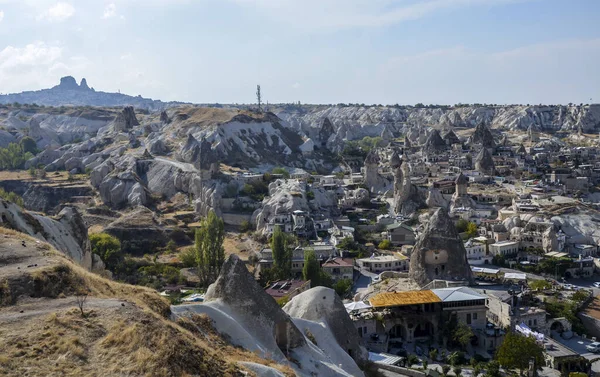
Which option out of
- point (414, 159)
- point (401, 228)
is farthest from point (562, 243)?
point (414, 159)

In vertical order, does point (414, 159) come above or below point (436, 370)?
above

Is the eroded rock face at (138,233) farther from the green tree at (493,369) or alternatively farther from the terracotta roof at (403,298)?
the green tree at (493,369)

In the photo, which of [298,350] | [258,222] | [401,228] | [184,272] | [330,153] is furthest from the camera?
[330,153]

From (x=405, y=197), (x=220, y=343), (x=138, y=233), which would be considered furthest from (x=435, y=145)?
(x=220, y=343)

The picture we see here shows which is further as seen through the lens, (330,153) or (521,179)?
(330,153)

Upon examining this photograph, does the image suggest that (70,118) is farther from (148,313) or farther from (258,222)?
(148,313)

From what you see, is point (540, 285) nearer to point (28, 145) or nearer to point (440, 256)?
point (440, 256)

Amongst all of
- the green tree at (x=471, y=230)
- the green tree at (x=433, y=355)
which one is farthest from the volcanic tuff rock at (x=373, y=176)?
the green tree at (x=433, y=355)
